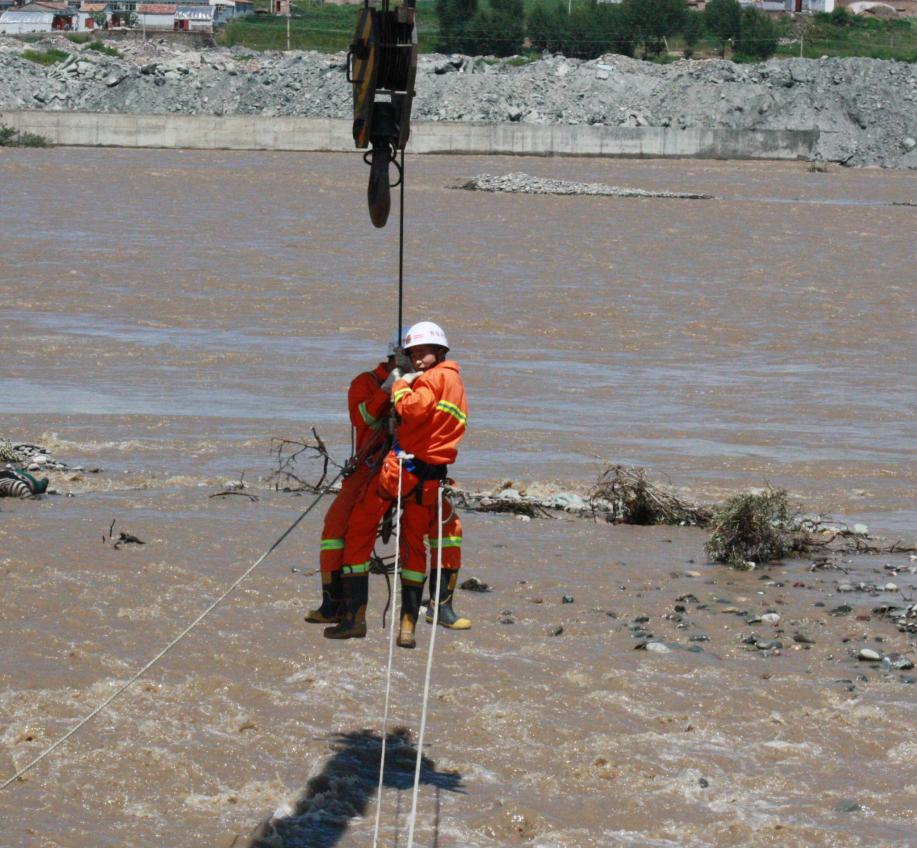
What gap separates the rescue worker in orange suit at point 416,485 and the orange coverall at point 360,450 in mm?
68

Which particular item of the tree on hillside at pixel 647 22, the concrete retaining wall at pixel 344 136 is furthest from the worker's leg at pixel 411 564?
the tree on hillside at pixel 647 22

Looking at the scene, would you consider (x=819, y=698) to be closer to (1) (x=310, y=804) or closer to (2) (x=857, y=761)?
(2) (x=857, y=761)

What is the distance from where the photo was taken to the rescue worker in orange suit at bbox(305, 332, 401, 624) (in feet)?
27.2

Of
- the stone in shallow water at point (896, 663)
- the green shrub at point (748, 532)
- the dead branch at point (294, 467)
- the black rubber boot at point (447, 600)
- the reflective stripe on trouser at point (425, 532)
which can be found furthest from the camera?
the dead branch at point (294, 467)

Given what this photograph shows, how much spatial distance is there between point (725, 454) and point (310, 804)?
31.9ft

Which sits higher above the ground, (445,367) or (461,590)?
(445,367)

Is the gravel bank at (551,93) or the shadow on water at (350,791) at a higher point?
the gravel bank at (551,93)

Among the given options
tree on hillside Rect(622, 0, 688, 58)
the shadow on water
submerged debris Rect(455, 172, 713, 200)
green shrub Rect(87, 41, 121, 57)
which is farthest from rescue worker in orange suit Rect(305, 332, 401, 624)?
tree on hillside Rect(622, 0, 688, 58)

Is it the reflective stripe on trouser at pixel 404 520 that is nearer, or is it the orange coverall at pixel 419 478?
the orange coverall at pixel 419 478

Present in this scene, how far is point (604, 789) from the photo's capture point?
876 cm

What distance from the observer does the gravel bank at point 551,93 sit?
302 ft

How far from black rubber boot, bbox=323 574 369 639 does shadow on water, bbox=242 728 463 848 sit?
0.73 meters

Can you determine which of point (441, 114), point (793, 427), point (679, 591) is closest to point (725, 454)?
point (793, 427)

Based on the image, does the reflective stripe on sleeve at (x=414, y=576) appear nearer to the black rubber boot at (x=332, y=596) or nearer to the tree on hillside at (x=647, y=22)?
the black rubber boot at (x=332, y=596)
